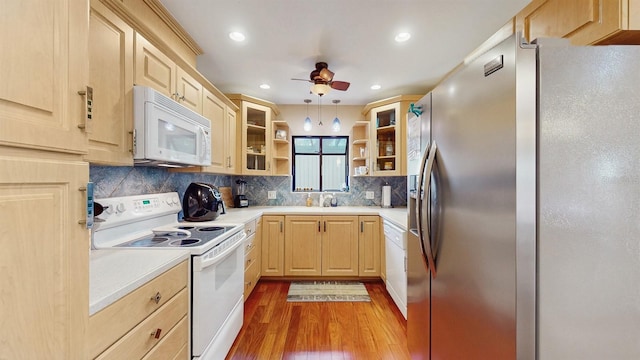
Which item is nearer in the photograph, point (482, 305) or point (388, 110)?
point (482, 305)

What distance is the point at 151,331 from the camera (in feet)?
3.25

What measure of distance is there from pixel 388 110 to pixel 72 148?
3.12 m

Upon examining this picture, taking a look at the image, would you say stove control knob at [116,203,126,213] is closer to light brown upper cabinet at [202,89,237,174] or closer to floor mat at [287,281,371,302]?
light brown upper cabinet at [202,89,237,174]

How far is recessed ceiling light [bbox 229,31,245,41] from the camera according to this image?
1.89 m

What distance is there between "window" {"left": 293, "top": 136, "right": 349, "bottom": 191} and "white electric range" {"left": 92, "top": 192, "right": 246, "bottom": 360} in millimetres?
1827

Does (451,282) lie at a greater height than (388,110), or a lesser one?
lesser

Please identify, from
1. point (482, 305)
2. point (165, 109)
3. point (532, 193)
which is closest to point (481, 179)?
point (532, 193)

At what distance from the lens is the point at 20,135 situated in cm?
53

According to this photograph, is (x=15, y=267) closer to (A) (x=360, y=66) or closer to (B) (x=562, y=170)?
(B) (x=562, y=170)

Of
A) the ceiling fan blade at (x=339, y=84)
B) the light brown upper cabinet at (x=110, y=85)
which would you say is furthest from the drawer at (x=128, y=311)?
the ceiling fan blade at (x=339, y=84)

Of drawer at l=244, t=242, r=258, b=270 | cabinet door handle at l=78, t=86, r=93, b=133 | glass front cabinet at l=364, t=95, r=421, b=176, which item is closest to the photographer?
cabinet door handle at l=78, t=86, r=93, b=133

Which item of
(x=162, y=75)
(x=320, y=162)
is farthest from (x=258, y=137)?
(x=162, y=75)

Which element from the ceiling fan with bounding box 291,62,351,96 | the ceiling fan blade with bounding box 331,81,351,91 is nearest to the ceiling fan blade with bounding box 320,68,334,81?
the ceiling fan with bounding box 291,62,351,96

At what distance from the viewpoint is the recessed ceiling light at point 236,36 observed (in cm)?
189
